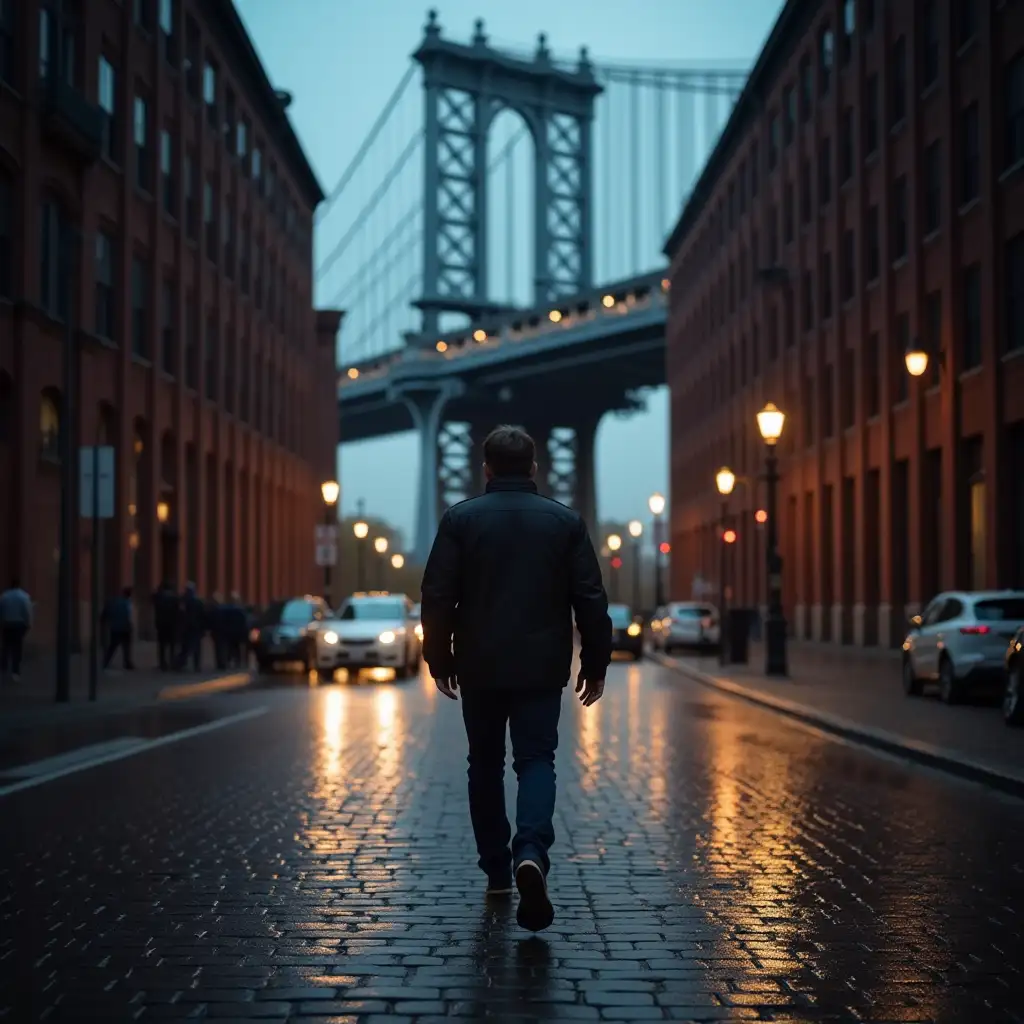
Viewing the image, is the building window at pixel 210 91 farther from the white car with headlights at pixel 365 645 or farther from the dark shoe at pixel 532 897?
the dark shoe at pixel 532 897

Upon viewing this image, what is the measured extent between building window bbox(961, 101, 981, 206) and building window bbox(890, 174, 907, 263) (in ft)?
16.7

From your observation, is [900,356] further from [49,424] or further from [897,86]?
[49,424]

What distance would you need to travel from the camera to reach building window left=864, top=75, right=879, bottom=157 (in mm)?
44688

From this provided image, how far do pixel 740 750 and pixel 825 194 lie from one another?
119 ft

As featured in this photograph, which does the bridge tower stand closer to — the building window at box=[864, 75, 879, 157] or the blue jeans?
the building window at box=[864, 75, 879, 157]

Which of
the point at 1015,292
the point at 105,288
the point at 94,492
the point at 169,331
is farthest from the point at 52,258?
the point at 1015,292

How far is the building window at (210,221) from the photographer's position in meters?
50.4

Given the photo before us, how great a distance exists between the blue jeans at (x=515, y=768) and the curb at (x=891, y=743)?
6.06 meters

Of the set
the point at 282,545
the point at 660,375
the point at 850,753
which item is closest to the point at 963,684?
the point at 850,753

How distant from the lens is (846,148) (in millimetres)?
47781

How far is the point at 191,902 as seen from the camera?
308 inches

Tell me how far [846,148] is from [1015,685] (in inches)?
1244

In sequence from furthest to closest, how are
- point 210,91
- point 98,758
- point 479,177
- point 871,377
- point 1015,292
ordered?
1. point 479,177
2. point 210,91
3. point 871,377
4. point 1015,292
5. point 98,758

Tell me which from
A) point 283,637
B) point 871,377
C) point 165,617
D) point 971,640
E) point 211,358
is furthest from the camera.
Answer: point 211,358
